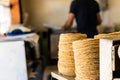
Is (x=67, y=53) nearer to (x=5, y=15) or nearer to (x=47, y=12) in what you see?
(x=5, y=15)

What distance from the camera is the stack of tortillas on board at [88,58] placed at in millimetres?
1449

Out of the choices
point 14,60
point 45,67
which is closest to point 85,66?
point 14,60

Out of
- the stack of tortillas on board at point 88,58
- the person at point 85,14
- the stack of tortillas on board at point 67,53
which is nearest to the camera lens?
the stack of tortillas on board at point 88,58

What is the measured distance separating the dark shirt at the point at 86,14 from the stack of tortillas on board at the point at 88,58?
206cm

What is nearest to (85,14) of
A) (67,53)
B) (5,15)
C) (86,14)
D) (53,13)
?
(86,14)

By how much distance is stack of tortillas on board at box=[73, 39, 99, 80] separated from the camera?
4.75 feet

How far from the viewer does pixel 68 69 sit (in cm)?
171

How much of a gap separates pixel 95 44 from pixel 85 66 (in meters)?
0.15

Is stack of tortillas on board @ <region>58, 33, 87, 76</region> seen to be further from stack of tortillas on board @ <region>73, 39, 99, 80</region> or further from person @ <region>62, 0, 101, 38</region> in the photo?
person @ <region>62, 0, 101, 38</region>

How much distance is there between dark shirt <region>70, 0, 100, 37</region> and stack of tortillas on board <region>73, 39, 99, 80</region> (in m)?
2.06

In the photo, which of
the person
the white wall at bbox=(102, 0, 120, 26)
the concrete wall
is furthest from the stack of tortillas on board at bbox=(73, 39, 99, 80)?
the white wall at bbox=(102, 0, 120, 26)

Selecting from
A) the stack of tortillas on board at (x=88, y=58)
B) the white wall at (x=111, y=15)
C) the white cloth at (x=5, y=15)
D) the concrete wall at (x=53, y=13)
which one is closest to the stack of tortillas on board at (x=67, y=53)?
the stack of tortillas on board at (x=88, y=58)

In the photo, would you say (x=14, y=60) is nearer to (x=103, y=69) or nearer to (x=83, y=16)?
(x=103, y=69)

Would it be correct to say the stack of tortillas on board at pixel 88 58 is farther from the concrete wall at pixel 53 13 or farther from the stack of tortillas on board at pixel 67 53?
the concrete wall at pixel 53 13
